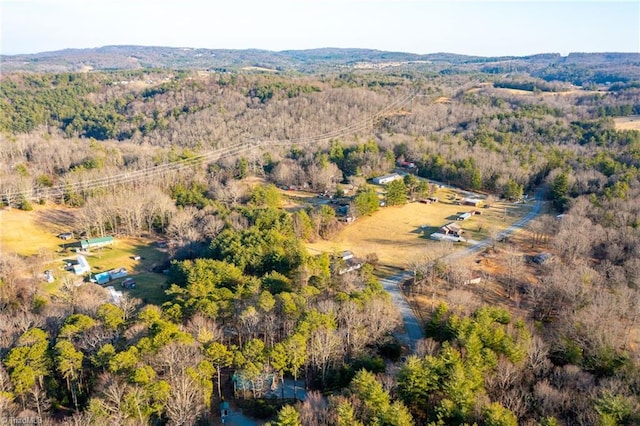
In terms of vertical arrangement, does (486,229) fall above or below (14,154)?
below

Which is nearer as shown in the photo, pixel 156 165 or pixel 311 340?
pixel 311 340

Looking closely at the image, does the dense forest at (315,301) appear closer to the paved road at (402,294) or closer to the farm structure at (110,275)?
the paved road at (402,294)

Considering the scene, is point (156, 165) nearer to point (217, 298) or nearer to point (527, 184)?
point (217, 298)

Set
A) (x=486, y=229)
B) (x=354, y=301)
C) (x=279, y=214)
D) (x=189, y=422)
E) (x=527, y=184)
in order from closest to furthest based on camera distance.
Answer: (x=189, y=422)
(x=354, y=301)
(x=279, y=214)
(x=486, y=229)
(x=527, y=184)

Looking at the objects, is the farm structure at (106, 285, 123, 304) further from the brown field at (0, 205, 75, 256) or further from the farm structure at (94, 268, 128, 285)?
the brown field at (0, 205, 75, 256)

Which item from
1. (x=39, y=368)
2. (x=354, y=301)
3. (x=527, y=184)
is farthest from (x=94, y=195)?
(x=527, y=184)

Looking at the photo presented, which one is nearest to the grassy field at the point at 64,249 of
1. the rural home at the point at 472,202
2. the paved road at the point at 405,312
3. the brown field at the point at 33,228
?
the brown field at the point at 33,228

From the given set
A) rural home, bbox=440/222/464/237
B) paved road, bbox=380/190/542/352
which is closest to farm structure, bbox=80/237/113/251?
paved road, bbox=380/190/542/352
